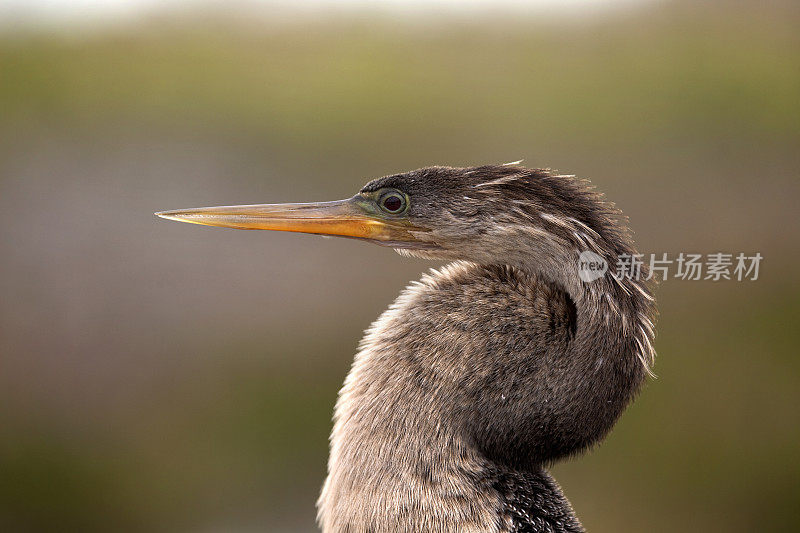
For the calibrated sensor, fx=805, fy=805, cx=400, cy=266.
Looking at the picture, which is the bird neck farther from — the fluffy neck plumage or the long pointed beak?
the long pointed beak

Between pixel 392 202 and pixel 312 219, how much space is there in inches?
8.5

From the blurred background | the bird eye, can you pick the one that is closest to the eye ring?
the bird eye

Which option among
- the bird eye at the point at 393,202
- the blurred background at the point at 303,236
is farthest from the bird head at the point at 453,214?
the blurred background at the point at 303,236

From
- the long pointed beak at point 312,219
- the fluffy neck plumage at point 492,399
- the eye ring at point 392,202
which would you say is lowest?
the fluffy neck plumage at point 492,399

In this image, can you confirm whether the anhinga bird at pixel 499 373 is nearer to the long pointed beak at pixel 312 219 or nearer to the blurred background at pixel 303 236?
the long pointed beak at pixel 312 219

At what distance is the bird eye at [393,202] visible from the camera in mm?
2057

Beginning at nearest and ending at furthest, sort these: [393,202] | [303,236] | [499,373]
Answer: [499,373] < [393,202] < [303,236]

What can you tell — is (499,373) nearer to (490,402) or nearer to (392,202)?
(490,402)

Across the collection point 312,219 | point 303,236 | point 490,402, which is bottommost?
point 490,402

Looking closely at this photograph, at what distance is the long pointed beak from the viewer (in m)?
2.08

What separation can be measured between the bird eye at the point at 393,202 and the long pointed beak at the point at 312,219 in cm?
3

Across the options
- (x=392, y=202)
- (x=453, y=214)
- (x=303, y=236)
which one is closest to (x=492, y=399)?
(x=453, y=214)

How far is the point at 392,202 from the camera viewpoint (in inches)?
81.2

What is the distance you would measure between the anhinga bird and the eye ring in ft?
0.32
